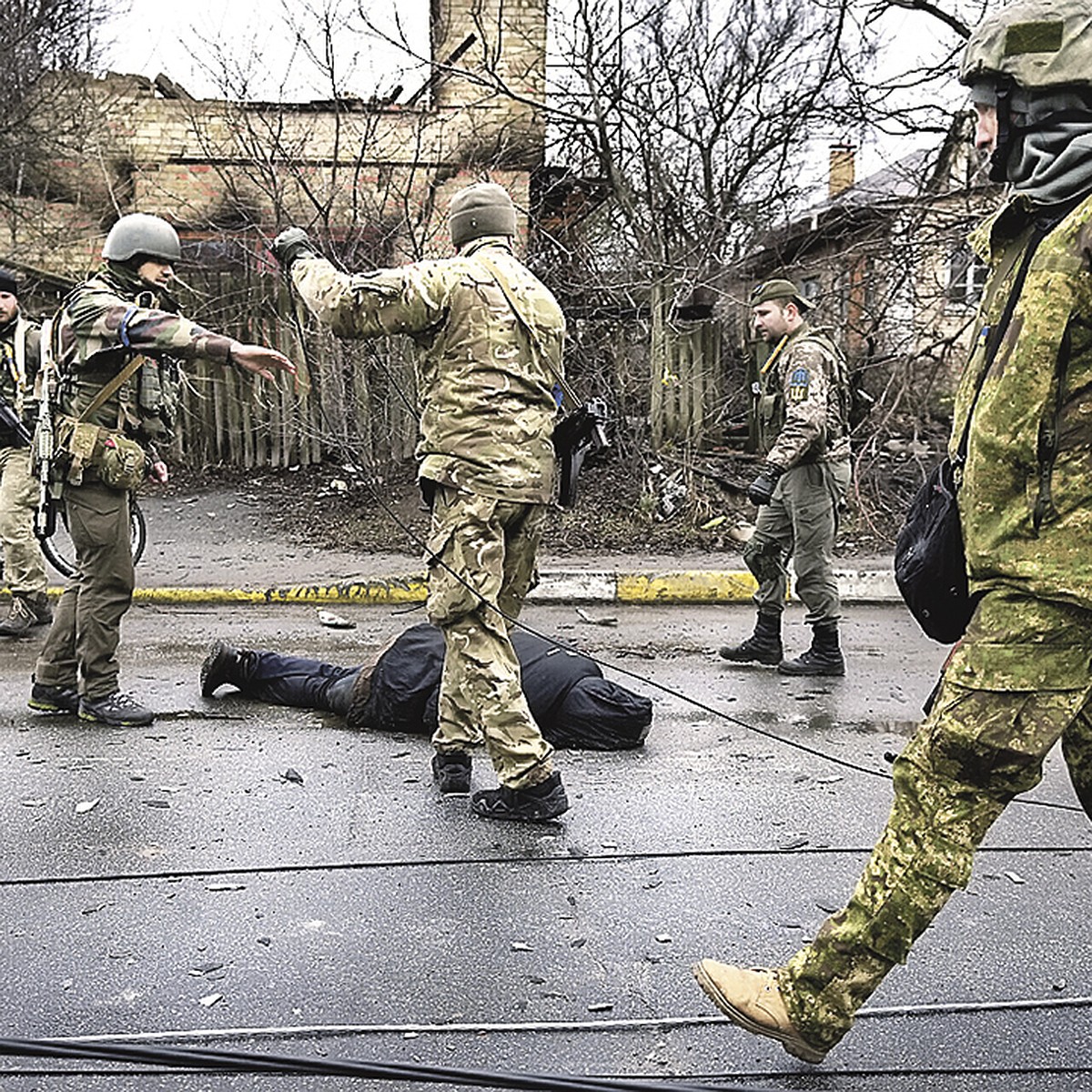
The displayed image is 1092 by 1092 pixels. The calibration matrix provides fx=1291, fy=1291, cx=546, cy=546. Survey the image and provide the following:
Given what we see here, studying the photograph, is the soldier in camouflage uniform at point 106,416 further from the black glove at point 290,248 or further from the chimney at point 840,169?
the chimney at point 840,169

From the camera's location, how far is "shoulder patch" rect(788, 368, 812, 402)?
6590 millimetres

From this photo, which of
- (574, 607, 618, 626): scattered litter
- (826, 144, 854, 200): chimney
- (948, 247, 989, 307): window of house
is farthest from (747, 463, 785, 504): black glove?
(826, 144, 854, 200): chimney

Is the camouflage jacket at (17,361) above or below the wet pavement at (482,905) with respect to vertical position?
above

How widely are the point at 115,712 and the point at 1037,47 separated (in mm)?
4425

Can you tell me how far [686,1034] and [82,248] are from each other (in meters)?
14.2

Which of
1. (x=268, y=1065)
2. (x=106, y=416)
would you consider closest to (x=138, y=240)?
(x=106, y=416)

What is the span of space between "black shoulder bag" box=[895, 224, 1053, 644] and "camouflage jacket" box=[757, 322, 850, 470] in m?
3.79

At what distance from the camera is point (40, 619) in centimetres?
786

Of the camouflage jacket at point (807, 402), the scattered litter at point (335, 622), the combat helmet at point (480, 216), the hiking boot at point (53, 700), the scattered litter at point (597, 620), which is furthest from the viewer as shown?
the scattered litter at point (597, 620)

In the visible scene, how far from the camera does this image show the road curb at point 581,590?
898cm

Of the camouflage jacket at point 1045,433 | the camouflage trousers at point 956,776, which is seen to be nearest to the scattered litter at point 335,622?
the camouflage trousers at point 956,776

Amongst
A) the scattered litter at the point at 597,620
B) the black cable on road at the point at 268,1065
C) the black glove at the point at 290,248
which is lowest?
the scattered litter at the point at 597,620

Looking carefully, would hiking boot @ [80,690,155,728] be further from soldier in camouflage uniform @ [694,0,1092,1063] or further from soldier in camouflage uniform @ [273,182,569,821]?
soldier in camouflage uniform @ [694,0,1092,1063]

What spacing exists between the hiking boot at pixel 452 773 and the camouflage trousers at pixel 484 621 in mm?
343
